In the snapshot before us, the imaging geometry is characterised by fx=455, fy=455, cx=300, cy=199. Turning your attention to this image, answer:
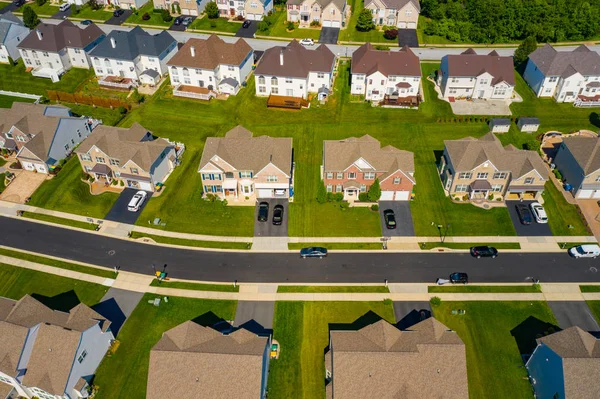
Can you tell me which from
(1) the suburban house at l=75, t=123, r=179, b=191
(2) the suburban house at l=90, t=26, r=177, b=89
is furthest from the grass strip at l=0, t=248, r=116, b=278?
(2) the suburban house at l=90, t=26, r=177, b=89

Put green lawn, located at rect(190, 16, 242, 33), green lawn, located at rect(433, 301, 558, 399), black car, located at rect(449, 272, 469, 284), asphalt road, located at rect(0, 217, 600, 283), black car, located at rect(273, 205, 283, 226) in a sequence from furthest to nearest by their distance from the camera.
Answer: green lawn, located at rect(190, 16, 242, 33) → black car, located at rect(273, 205, 283, 226) → asphalt road, located at rect(0, 217, 600, 283) → black car, located at rect(449, 272, 469, 284) → green lawn, located at rect(433, 301, 558, 399)

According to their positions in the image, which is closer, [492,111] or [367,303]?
[367,303]

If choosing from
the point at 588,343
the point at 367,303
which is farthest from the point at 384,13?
the point at 588,343

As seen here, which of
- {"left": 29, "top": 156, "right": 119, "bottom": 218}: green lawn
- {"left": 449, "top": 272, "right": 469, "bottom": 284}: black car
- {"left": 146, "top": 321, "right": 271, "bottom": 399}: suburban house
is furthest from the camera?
{"left": 29, "top": 156, "right": 119, "bottom": 218}: green lawn

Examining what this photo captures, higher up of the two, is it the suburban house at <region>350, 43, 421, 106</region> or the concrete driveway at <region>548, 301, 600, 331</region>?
the suburban house at <region>350, 43, 421, 106</region>

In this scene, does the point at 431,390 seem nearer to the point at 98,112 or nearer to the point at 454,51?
the point at 98,112

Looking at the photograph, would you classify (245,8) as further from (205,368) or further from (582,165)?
(205,368)

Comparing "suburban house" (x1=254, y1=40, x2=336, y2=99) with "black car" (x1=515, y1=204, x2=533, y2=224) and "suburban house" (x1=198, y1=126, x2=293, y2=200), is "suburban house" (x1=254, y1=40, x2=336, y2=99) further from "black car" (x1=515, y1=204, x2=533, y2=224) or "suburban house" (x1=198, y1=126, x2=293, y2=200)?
"black car" (x1=515, y1=204, x2=533, y2=224)
